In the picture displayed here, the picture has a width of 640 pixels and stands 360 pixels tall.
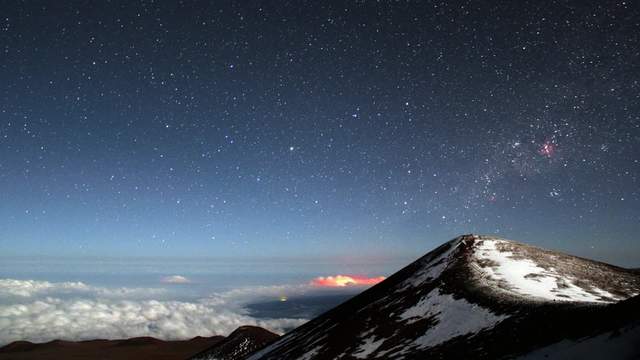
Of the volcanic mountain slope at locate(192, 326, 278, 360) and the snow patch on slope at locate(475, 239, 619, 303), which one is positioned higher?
the snow patch on slope at locate(475, 239, 619, 303)

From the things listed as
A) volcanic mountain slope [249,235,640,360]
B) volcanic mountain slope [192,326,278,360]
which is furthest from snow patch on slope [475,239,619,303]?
volcanic mountain slope [192,326,278,360]

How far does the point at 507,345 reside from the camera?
22922 millimetres

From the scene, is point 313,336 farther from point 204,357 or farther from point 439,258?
point 204,357

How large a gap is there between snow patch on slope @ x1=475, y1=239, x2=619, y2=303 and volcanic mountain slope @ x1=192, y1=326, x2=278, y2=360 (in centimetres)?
9885

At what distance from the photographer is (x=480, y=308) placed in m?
35.8

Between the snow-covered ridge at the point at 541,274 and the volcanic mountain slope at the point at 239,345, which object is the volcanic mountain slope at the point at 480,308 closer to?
the snow-covered ridge at the point at 541,274

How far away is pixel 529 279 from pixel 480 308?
1382 centimetres

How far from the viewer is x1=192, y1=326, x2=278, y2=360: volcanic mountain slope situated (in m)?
140

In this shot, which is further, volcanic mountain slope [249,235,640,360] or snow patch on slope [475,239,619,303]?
snow patch on slope [475,239,619,303]

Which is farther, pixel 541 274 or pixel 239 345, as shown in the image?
pixel 239 345

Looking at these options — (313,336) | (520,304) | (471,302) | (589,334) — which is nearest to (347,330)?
(313,336)

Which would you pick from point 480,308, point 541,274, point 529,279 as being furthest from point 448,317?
point 541,274

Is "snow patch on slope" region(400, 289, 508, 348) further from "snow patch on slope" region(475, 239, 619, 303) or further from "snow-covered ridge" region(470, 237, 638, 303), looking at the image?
"snow patch on slope" region(475, 239, 619, 303)

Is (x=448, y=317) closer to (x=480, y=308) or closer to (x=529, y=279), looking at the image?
(x=480, y=308)
